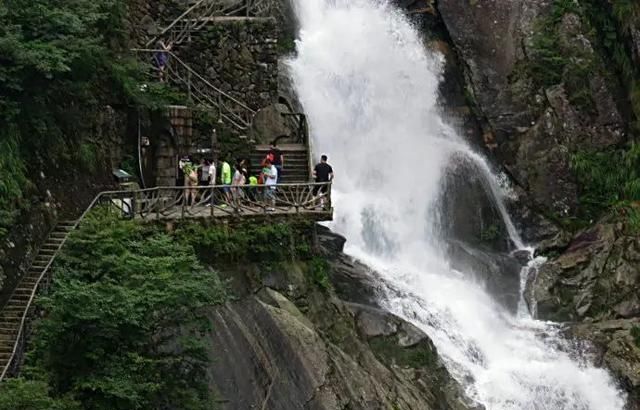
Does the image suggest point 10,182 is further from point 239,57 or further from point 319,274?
point 239,57

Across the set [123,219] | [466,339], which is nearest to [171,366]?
[123,219]

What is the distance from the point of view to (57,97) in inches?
730

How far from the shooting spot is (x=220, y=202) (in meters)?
19.6

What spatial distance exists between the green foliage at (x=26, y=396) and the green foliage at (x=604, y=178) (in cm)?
2094

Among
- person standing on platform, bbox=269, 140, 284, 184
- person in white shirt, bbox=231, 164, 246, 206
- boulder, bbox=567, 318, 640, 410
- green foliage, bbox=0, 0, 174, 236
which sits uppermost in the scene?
green foliage, bbox=0, 0, 174, 236

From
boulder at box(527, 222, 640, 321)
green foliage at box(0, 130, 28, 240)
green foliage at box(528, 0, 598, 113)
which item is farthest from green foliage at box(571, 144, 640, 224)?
green foliage at box(0, 130, 28, 240)

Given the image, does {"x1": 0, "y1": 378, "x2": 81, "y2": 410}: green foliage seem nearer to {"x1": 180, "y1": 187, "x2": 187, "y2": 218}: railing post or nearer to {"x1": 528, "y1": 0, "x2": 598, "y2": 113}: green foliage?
{"x1": 180, "y1": 187, "x2": 187, "y2": 218}: railing post

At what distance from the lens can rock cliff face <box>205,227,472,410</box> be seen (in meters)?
16.8

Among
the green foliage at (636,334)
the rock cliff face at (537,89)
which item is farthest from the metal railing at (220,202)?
the rock cliff face at (537,89)

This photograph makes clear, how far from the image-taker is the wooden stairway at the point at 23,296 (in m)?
14.0

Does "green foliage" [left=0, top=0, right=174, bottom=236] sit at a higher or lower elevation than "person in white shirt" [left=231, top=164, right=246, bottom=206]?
higher

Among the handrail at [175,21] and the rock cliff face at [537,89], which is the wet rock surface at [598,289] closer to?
the rock cliff face at [537,89]

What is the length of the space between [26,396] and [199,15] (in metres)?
17.0

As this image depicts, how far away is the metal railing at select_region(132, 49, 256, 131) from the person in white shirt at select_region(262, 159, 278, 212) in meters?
3.11
